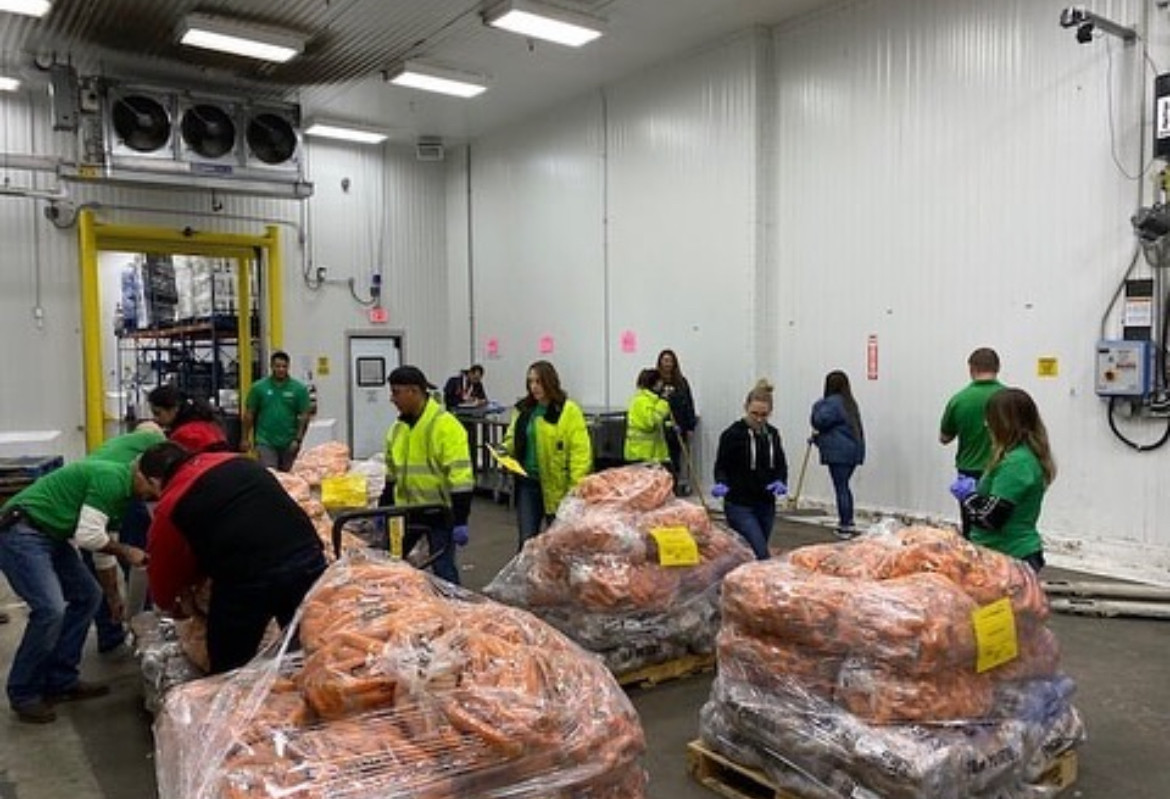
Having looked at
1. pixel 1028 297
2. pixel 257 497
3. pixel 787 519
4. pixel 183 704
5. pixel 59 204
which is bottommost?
pixel 787 519

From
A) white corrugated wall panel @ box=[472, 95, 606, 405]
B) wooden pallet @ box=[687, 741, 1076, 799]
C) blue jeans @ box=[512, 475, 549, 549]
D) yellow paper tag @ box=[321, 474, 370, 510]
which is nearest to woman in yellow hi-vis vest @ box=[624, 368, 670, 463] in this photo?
blue jeans @ box=[512, 475, 549, 549]

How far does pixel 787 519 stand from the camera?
8344mm

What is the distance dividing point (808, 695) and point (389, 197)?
1095 centimetres

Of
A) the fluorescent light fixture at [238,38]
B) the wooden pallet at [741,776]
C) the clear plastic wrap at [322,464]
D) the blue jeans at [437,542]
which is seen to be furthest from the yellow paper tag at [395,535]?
the fluorescent light fixture at [238,38]

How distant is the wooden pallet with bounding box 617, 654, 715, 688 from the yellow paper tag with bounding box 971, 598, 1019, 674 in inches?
70.7

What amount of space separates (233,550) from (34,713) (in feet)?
6.27

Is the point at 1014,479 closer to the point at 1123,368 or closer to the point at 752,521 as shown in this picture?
the point at 752,521

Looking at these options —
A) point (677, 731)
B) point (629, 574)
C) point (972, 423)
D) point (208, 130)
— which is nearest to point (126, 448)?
point (629, 574)

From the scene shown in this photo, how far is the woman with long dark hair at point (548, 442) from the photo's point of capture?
5562 millimetres

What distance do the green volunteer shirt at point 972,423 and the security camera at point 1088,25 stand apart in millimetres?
2434

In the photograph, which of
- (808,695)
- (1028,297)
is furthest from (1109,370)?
(808,695)

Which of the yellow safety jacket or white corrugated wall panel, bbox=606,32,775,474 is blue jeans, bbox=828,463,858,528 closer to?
white corrugated wall panel, bbox=606,32,775,474

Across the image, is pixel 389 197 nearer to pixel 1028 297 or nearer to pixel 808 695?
pixel 1028 297

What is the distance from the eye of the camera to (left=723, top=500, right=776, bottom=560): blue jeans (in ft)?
17.3
